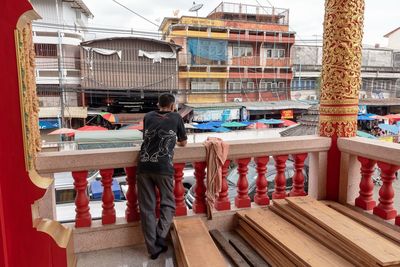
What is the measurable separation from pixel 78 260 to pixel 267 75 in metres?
17.4

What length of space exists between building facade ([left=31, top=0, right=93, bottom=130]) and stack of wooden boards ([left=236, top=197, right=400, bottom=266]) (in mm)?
10870

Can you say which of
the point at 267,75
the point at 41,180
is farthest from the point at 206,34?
the point at 41,180

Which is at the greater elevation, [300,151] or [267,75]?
[267,75]

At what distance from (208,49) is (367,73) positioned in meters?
9.63

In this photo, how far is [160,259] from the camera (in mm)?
2357

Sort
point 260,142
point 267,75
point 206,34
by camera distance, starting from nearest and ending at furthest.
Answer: point 260,142, point 206,34, point 267,75

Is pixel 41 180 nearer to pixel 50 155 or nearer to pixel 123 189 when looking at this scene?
pixel 50 155

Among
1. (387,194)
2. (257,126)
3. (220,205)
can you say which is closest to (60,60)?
(257,126)

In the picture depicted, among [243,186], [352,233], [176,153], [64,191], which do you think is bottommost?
[64,191]

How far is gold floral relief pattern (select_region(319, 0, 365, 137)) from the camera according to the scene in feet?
9.34

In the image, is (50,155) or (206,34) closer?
(50,155)

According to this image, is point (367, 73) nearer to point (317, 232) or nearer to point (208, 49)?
point (208, 49)

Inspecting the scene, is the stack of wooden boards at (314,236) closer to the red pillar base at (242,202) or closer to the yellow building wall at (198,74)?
the red pillar base at (242,202)

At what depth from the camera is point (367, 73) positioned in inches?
720
